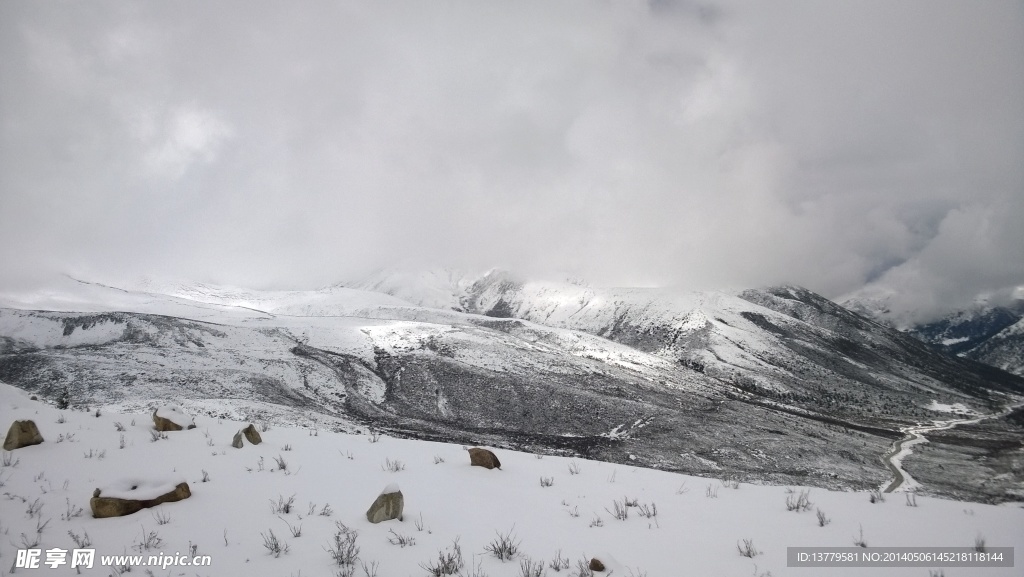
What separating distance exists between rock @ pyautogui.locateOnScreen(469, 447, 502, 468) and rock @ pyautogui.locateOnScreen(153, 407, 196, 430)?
6.96 m

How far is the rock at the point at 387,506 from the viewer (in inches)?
211

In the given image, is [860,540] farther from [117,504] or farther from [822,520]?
[117,504]

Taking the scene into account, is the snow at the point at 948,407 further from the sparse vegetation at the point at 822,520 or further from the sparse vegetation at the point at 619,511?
the sparse vegetation at the point at 619,511

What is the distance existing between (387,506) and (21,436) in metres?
7.06

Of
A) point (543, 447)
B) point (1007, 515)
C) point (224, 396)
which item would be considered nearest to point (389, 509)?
point (1007, 515)

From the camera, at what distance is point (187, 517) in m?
5.23

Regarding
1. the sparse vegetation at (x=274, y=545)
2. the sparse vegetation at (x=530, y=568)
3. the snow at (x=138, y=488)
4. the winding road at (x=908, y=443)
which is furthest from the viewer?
the winding road at (x=908, y=443)

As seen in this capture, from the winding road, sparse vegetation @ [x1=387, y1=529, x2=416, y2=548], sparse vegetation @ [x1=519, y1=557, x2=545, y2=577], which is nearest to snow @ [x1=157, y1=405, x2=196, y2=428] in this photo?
sparse vegetation @ [x1=387, y1=529, x2=416, y2=548]

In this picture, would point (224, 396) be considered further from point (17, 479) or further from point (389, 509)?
point (389, 509)

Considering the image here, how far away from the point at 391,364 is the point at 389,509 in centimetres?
6242

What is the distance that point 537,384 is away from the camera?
2233 inches

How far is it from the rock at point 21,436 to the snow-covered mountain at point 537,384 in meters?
27.2

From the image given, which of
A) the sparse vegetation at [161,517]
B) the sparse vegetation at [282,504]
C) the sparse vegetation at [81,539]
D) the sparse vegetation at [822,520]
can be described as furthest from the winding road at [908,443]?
the sparse vegetation at [81,539]

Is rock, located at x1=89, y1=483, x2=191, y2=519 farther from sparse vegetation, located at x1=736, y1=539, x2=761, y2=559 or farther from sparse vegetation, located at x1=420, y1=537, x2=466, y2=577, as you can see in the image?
sparse vegetation, located at x1=736, y1=539, x2=761, y2=559
